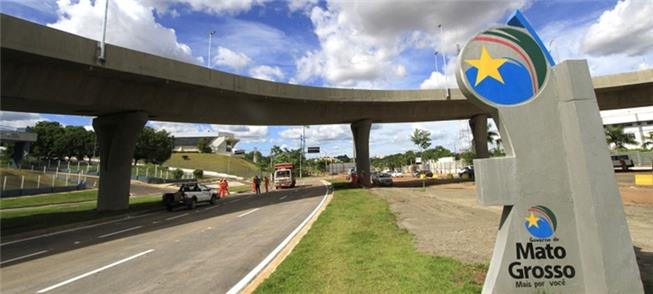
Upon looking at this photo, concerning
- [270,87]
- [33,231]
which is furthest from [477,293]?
[270,87]

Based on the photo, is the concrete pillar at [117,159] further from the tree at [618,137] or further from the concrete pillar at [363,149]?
the tree at [618,137]

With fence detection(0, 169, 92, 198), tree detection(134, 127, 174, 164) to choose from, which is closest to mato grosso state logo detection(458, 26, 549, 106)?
fence detection(0, 169, 92, 198)

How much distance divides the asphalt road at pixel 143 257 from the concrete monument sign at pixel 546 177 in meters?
5.03

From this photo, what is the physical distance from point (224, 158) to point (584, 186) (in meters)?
131

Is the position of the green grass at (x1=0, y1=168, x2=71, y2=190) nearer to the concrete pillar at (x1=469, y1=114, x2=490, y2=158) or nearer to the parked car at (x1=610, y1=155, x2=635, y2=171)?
the concrete pillar at (x1=469, y1=114, x2=490, y2=158)

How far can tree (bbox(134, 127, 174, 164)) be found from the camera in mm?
92438

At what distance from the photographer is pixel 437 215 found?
14859 mm

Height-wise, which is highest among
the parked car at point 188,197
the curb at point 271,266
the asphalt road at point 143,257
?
the parked car at point 188,197

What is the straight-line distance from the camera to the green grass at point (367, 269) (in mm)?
5875

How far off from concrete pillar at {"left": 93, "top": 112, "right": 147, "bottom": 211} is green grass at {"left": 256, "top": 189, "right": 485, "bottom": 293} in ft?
55.7

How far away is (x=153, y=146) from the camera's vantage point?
94375 mm

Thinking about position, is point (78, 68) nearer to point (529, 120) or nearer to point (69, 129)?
point (529, 120)

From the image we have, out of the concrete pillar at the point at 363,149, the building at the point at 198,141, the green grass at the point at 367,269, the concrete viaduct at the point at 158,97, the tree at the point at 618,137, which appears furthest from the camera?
the building at the point at 198,141

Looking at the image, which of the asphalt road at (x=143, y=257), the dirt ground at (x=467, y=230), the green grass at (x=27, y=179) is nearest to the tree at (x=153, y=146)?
the green grass at (x=27, y=179)
